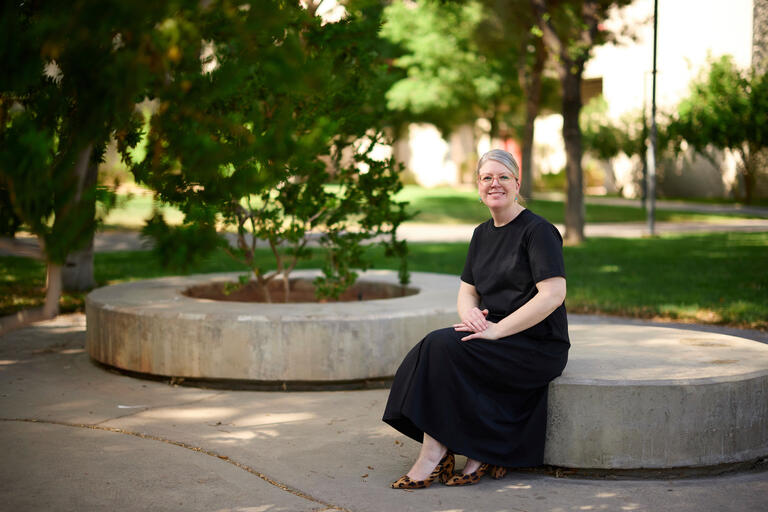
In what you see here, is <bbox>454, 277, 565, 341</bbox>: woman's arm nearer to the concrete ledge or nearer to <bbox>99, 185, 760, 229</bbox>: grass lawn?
the concrete ledge

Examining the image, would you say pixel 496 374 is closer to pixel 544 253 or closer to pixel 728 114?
pixel 544 253

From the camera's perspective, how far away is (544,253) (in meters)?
4.67

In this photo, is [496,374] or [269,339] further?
[269,339]

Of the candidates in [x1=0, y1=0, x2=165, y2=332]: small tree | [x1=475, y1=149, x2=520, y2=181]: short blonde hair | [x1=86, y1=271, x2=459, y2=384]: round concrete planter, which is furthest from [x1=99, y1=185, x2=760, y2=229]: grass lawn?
[x1=0, y1=0, x2=165, y2=332]: small tree

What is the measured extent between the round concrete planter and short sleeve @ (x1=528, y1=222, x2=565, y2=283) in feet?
7.11

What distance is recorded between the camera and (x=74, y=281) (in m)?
11.5

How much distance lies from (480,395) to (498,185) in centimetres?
118

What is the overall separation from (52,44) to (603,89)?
4281 cm

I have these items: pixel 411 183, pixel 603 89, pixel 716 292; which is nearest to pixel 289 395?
pixel 716 292

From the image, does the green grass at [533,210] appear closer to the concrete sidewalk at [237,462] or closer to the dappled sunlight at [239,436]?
the concrete sidewalk at [237,462]

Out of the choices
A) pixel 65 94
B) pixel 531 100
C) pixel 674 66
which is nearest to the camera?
pixel 65 94

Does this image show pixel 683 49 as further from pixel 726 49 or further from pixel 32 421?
pixel 32 421

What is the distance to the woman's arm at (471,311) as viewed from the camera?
473 cm

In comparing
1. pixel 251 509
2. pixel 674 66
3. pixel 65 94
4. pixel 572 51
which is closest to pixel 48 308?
pixel 65 94
